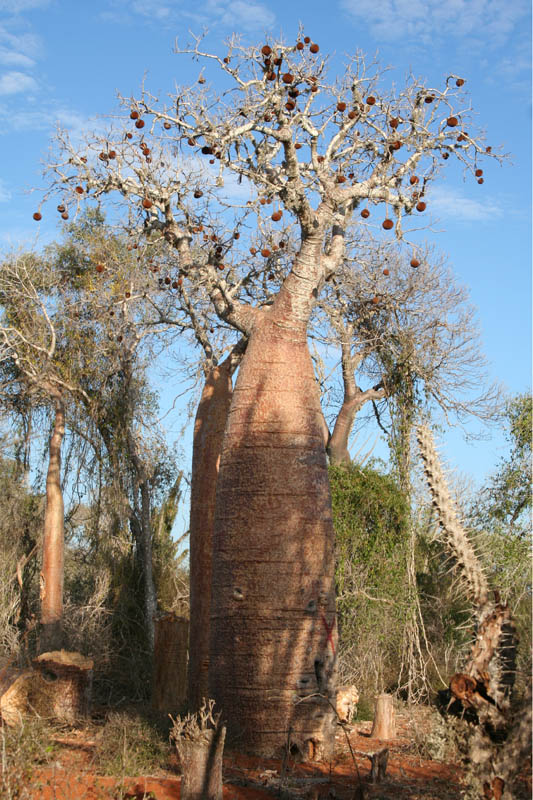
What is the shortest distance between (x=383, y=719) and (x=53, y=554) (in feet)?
16.8

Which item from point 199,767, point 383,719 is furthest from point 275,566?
point 383,719

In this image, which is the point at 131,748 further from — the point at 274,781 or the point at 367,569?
the point at 367,569

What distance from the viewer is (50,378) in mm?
10820

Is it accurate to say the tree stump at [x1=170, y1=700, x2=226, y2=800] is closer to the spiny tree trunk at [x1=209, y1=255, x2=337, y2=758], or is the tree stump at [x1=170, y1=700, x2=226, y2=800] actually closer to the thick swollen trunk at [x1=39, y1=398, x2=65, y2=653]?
the spiny tree trunk at [x1=209, y1=255, x2=337, y2=758]

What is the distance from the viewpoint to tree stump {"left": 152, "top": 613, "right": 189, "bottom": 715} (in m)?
8.47

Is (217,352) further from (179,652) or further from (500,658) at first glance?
(500,658)

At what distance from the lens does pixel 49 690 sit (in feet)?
23.4

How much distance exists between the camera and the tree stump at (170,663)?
847 cm

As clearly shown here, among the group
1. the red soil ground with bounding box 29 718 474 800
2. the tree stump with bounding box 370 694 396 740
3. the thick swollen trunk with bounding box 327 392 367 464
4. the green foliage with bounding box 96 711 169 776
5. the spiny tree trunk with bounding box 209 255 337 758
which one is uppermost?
the thick swollen trunk with bounding box 327 392 367 464

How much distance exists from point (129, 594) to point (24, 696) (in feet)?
12.4

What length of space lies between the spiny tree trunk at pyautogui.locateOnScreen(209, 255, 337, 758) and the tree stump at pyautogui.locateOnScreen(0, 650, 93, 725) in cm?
215

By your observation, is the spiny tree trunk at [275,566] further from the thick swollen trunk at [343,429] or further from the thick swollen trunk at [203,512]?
the thick swollen trunk at [343,429]

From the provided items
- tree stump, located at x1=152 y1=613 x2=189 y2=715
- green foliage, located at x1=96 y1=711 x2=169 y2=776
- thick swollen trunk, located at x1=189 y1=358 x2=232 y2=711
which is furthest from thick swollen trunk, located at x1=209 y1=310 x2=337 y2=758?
tree stump, located at x1=152 y1=613 x2=189 y2=715

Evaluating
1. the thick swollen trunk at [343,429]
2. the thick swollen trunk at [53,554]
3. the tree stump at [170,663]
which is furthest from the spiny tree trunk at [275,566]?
the thick swollen trunk at [53,554]
